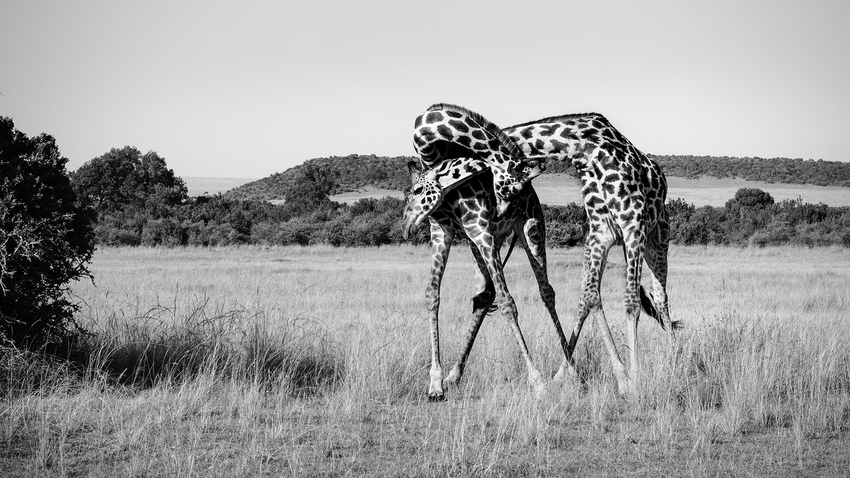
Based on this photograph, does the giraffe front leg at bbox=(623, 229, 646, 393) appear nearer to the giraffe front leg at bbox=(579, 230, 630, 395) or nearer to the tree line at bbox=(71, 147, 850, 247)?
the giraffe front leg at bbox=(579, 230, 630, 395)

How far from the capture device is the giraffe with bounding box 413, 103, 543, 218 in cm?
703

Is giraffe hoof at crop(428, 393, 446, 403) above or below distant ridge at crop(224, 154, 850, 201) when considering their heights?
Answer: below

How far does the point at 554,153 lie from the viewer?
25.3 ft

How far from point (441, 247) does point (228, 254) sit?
73.0 ft

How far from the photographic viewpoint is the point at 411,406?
6797 millimetres

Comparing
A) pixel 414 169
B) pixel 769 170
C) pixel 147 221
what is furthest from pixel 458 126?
pixel 769 170

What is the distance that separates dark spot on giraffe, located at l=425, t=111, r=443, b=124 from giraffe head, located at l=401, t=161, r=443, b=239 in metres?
0.53

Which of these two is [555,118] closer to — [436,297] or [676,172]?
[436,297]

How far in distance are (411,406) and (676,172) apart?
85.4 metres

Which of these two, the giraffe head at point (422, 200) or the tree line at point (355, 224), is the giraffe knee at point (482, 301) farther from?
the tree line at point (355, 224)

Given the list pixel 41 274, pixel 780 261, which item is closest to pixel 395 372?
pixel 41 274

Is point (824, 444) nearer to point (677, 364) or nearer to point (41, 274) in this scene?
point (677, 364)

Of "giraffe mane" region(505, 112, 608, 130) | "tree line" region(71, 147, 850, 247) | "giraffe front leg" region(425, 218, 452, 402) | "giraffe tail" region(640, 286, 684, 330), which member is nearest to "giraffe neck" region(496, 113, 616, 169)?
"giraffe mane" region(505, 112, 608, 130)

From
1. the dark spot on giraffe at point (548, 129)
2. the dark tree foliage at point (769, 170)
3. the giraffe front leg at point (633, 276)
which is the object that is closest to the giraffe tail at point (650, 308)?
the giraffe front leg at point (633, 276)
